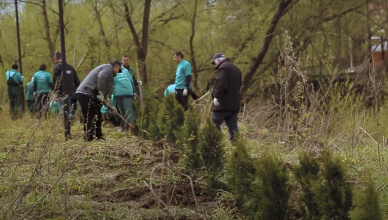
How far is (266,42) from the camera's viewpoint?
21250 millimetres

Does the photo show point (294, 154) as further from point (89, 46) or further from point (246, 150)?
point (89, 46)

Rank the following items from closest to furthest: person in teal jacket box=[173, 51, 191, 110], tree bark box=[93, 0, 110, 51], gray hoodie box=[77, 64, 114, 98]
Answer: gray hoodie box=[77, 64, 114, 98] → person in teal jacket box=[173, 51, 191, 110] → tree bark box=[93, 0, 110, 51]

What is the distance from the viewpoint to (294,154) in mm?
8977

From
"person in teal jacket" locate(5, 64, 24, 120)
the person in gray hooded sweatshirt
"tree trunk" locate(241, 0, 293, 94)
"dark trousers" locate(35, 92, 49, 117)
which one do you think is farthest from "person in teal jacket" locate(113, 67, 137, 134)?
"tree trunk" locate(241, 0, 293, 94)

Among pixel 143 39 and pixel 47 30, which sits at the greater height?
pixel 47 30

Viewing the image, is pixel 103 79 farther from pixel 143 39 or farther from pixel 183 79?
pixel 143 39

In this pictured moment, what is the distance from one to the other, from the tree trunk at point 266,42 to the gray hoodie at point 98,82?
1038 cm

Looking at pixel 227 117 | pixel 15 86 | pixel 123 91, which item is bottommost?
pixel 227 117

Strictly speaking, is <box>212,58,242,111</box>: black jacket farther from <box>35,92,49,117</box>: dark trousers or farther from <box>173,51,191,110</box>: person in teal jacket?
<box>173,51,191,110</box>: person in teal jacket

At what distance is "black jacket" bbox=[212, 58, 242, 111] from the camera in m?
10.4

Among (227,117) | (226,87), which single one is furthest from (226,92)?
(227,117)

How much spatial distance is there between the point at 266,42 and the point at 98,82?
438 inches

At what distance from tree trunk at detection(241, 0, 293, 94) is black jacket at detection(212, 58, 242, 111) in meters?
10.6

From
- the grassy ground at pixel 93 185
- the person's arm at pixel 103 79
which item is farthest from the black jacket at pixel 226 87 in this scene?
the person's arm at pixel 103 79
